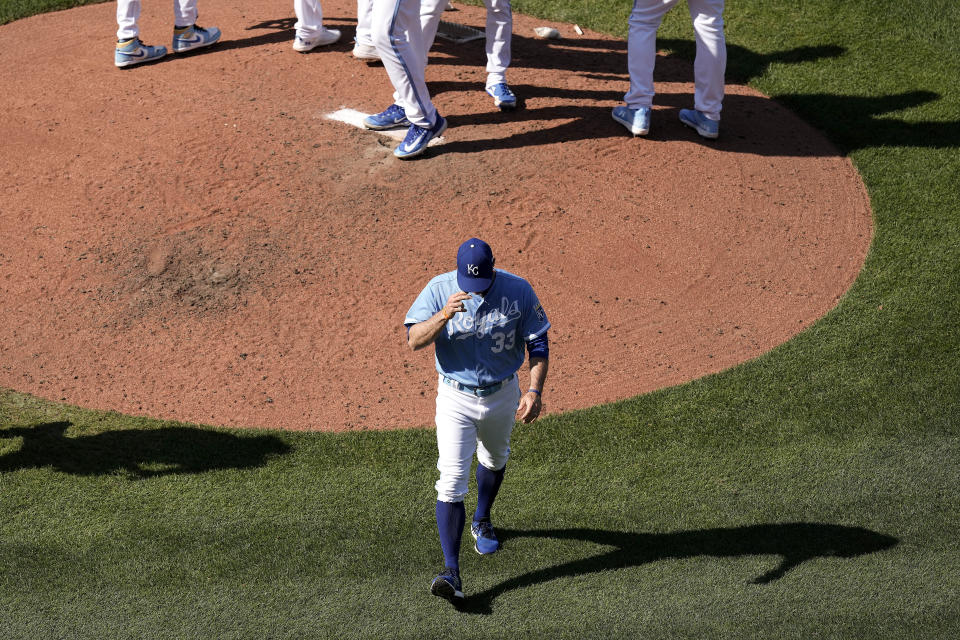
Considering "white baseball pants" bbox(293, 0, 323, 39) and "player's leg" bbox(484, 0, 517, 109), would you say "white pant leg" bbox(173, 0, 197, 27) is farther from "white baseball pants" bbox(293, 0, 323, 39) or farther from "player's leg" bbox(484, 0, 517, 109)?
"player's leg" bbox(484, 0, 517, 109)

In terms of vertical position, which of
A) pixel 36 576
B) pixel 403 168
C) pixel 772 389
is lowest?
pixel 36 576

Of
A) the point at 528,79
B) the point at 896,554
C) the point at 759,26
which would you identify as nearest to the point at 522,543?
the point at 896,554

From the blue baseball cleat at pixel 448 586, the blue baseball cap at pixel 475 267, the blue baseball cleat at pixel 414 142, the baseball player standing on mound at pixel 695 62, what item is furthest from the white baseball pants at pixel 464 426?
the baseball player standing on mound at pixel 695 62

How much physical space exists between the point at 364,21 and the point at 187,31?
1.81m

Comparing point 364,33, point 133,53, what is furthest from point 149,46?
point 364,33

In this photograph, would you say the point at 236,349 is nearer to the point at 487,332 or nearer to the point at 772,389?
the point at 487,332

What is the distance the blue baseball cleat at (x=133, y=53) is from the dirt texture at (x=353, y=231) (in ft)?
0.49

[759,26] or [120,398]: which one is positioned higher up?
[759,26]

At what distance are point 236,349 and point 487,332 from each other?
247 centimetres

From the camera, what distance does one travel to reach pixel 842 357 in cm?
584

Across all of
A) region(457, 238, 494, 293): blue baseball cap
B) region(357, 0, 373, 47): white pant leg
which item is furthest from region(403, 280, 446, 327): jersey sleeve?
region(357, 0, 373, 47): white pant leg

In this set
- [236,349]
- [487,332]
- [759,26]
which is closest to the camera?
[487,332]

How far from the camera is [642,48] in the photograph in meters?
7.88

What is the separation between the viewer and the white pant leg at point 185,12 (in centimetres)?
922
